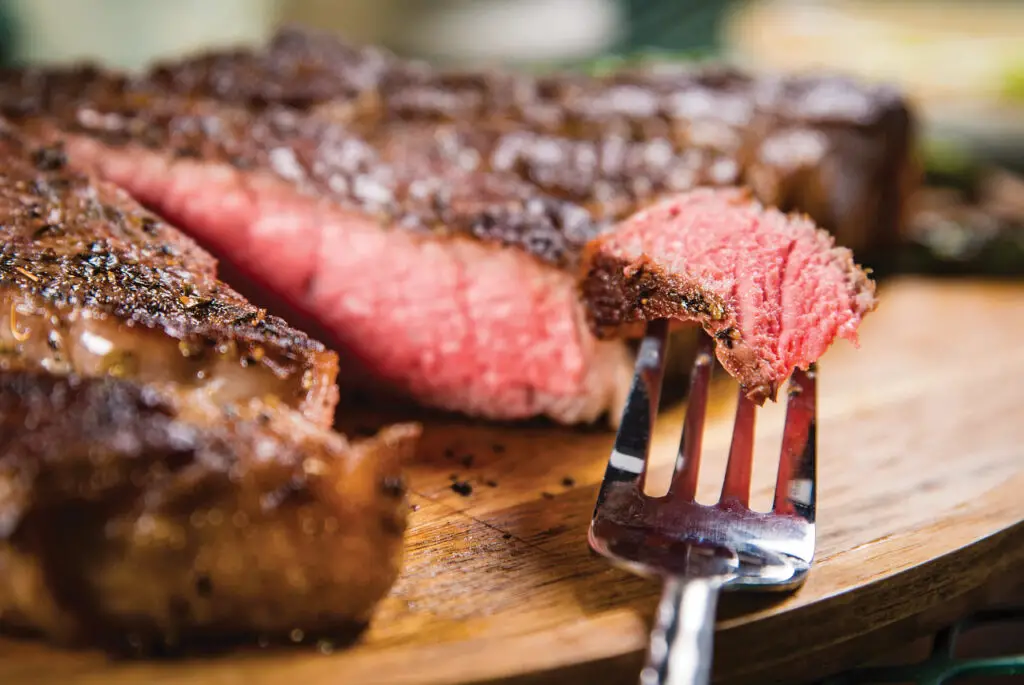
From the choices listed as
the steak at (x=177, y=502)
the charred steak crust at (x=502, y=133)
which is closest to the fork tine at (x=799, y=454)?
the charred steak crust at (x=502, y=133)

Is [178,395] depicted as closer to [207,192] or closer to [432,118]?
[207,192]

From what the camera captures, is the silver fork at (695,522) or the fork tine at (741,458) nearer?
the silver fork at (695,522)

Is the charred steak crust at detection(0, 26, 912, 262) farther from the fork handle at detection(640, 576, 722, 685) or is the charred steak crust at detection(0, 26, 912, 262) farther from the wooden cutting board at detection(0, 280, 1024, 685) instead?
the fork handle at detection(640, 576, 722, 685)

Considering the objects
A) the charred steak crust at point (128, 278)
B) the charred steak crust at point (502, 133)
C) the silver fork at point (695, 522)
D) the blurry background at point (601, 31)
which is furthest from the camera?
the blurry background at point (601, 31)

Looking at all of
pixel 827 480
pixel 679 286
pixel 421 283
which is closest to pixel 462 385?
pixel 421 283

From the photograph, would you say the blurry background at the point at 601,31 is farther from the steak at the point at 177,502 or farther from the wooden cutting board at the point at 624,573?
the steak at the point at 177,502

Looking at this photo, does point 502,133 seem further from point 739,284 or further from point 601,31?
point 601,31

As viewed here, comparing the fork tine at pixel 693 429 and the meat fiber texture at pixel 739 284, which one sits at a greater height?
the meat fiber texture at pixel 739 284

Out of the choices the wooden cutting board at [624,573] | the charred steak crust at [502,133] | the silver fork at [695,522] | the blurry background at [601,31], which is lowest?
the wooden cutting board at [624,573]
